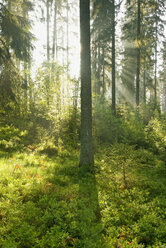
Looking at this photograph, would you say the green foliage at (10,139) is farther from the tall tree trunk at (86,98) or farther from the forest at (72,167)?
the tall tree trunk at (86,98)

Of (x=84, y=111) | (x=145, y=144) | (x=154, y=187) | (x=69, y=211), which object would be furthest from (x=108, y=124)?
(x=69, y=211)

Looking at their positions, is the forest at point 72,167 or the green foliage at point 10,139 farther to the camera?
the green foliage at point 10,139

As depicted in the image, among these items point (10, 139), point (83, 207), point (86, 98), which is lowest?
point (83, 207)

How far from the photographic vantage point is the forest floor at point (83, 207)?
9.88ft

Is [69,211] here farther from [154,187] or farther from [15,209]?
[154,187]

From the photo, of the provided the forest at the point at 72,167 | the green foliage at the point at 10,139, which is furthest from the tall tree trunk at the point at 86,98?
the green foliage at the point at 10,139

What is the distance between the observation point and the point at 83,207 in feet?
12.9

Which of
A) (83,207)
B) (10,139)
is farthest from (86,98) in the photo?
(10,139)

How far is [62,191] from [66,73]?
7.87 m

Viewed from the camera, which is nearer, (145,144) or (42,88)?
(145,144)

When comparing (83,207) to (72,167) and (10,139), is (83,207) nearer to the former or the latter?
(72,167)

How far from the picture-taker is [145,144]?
9.95m

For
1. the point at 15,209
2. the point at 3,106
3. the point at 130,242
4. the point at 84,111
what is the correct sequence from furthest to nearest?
the point at 3,106 < the point at 84,111 < the point at 15,209 < the point at 130,242

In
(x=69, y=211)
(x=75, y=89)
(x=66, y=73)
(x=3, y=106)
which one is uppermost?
(x=66, y=73)
